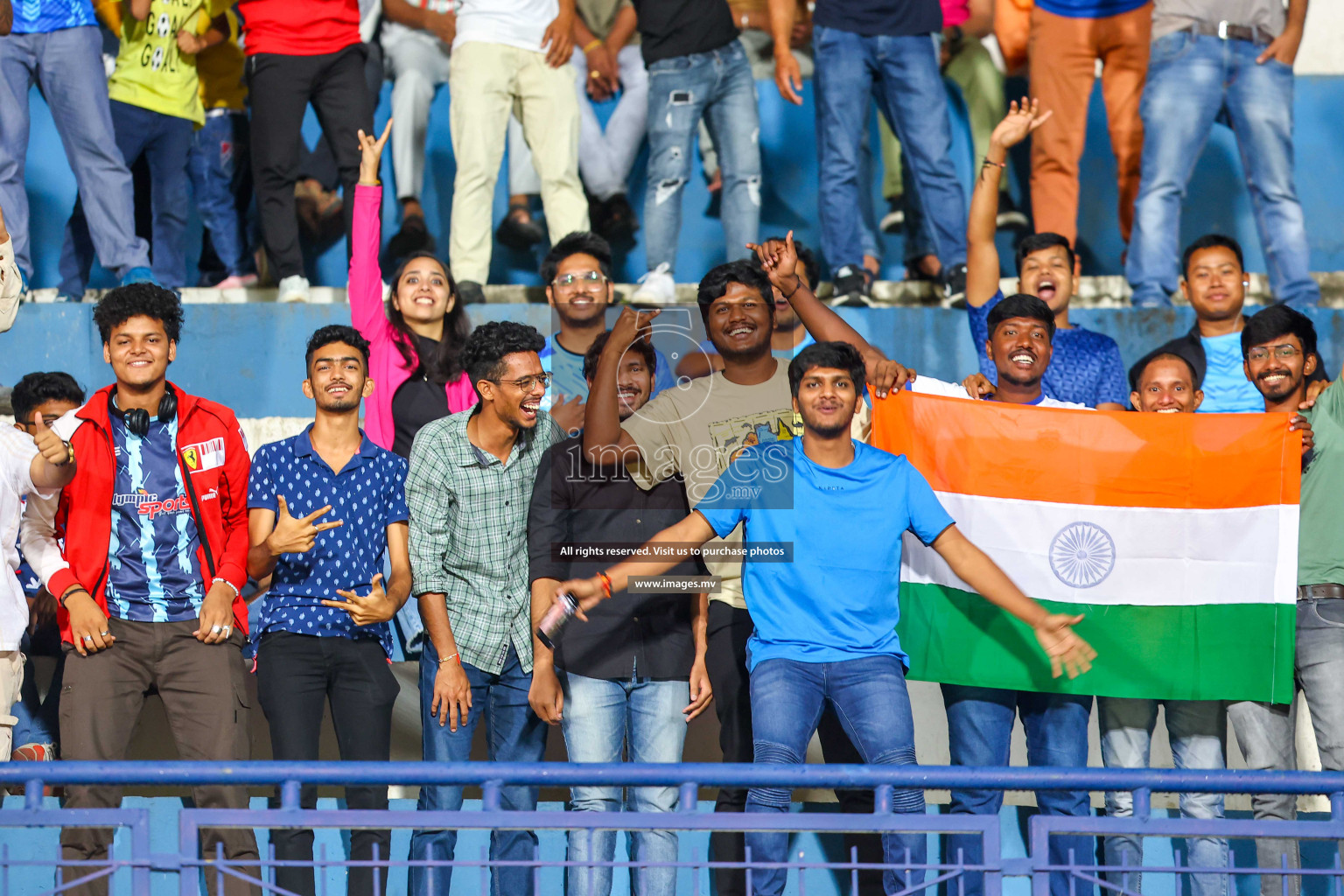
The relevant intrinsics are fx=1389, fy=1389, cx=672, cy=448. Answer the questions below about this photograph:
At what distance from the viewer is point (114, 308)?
4578 mm

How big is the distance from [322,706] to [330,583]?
0.40m

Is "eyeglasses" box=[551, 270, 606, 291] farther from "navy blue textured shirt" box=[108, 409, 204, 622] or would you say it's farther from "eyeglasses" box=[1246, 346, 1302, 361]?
"eyeglasses" box=[1246, 346, 1302, 361]

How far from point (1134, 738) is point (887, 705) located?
1.18 metres

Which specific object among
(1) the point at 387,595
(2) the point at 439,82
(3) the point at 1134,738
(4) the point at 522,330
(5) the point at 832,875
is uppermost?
(2) the point at 439,82

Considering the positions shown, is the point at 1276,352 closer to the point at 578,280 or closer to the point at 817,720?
the point at 817,720

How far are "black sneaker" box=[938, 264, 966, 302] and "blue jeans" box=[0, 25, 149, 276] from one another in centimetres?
407

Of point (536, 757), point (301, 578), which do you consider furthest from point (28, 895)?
point (536, 757)

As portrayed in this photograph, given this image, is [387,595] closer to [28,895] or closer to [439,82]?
[28,895]

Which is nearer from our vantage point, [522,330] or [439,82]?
[522,330]

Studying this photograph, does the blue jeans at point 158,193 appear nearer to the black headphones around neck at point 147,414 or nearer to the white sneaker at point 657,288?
the white sneaker at point 657,288

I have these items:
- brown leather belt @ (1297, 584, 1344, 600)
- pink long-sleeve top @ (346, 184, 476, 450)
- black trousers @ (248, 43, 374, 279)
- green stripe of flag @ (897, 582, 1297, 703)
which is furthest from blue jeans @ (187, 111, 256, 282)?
brown leather belt @ (1297, 584, 1344, 600)

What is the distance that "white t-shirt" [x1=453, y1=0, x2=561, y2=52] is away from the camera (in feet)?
24.0

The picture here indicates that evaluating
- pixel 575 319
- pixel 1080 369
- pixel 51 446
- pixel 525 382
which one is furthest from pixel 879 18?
pixel 51 446

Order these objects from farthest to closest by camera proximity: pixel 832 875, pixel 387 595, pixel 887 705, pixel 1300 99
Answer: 1. pixel 1300 99
2. pixel 832 875
3. pixel 387 595
4. pixel 887 705
